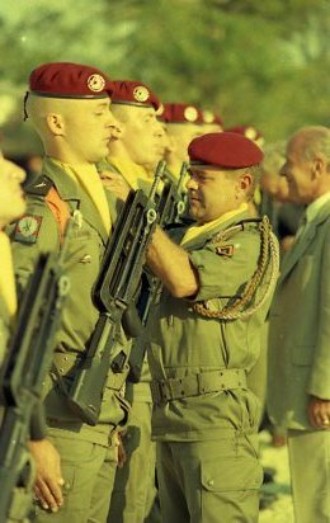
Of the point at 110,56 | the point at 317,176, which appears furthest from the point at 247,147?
the point at 110,56

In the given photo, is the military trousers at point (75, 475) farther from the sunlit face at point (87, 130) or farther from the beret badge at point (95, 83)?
the beret badge at point (95, 83)

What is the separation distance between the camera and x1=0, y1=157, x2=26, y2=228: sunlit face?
5.49 meters

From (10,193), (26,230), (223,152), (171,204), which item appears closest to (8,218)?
(10,193)

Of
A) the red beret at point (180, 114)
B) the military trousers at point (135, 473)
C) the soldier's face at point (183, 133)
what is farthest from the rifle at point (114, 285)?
the red beret at point (180, 114)

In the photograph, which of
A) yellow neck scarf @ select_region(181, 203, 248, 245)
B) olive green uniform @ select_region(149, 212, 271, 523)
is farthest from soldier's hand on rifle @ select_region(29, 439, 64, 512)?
yellow neck scarf @ select_region(181, 203, 248, 245)

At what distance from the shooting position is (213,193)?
6742mm

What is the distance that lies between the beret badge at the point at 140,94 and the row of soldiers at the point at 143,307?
1117 mm

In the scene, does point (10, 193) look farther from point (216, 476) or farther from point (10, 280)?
point (216, 476)

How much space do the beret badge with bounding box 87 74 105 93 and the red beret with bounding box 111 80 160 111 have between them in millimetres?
1691

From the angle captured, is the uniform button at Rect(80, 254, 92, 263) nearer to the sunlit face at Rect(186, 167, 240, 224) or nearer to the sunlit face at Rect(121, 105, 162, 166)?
the sunlit face at Rect(186, 167, 240, 224)

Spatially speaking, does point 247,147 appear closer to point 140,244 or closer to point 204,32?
point 140,244

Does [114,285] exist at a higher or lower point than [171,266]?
lower

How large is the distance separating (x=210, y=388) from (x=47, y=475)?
1.15 meters

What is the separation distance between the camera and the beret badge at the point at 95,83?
641 centimetres
